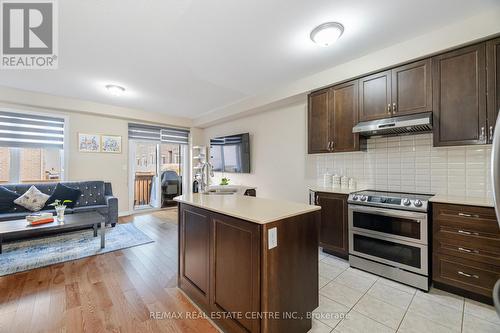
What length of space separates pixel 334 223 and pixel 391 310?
1079mm

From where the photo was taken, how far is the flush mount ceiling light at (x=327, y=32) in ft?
6.88

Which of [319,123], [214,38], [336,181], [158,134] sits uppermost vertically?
[214,38]

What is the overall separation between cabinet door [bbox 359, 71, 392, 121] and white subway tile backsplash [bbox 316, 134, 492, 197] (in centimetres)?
47

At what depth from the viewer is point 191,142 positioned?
634 centimetres

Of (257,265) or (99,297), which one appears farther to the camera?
(99,297)

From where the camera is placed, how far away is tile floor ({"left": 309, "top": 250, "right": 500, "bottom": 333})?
1646 millimetres

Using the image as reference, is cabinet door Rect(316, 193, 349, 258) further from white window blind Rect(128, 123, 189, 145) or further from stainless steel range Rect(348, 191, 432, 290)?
white window blind Rect(128, 123, 189, 145)

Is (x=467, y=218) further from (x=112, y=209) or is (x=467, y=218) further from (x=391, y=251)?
(x=112, y=209)

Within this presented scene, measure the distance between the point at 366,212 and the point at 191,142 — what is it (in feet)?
16.7

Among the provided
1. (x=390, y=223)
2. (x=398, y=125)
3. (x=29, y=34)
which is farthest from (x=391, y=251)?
(x=29, y=34)

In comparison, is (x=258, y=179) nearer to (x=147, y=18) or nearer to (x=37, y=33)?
(x=147, y=18)

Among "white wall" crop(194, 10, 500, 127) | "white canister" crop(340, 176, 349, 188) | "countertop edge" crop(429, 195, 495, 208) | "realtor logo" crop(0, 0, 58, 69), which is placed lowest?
"countertop edge" crop(429, 195, 495, 208)

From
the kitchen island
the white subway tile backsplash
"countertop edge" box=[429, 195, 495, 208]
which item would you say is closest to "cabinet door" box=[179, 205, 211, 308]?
the kitchen island

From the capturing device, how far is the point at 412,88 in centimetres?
235
